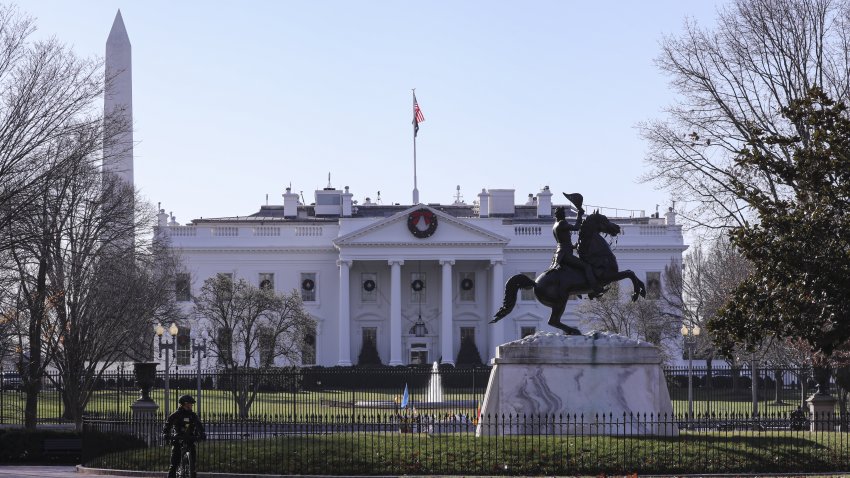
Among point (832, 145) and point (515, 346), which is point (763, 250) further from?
point (515, 346)

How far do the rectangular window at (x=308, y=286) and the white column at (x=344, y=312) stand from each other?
8.21 ft

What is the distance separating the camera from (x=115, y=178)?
175 ft

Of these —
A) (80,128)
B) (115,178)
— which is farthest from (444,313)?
(80,128)

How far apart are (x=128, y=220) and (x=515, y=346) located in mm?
26073

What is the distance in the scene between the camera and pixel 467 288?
9431cm

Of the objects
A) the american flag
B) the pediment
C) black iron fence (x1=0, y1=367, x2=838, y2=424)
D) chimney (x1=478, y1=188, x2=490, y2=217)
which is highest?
the american flag

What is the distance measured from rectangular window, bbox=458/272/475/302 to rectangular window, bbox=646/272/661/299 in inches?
430

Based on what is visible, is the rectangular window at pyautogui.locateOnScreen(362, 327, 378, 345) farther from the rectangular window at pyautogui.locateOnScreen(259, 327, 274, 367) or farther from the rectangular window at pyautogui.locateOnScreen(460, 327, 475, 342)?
the rectangular window at pyautogui.locateOnScreen(259, 327, 274, 367)

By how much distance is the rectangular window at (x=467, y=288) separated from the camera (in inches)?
3711

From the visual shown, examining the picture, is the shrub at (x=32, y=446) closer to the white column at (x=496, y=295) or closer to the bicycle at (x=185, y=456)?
the bicycle at (x=185, y=456)

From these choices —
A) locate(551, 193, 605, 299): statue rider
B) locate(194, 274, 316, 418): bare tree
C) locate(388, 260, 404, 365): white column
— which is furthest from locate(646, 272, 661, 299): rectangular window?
locate(551, 193, 605, 299): statue rider

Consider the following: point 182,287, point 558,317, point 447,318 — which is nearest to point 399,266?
point 447,318

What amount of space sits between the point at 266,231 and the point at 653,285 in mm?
24059

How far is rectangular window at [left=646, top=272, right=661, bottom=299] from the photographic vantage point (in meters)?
84.6
